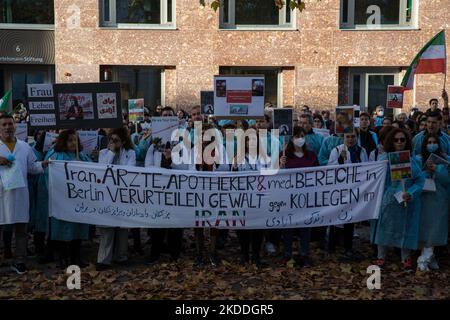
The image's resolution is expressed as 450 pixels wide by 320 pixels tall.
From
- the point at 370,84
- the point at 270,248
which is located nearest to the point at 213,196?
the point at 270,248

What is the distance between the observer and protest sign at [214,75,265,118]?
33.7ft

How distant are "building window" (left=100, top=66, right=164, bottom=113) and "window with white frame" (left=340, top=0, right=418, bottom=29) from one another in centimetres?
646

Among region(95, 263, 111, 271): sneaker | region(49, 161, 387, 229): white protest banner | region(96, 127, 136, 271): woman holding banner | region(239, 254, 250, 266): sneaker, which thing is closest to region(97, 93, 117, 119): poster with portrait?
region(96, 127, 136, 271): woman holding banner

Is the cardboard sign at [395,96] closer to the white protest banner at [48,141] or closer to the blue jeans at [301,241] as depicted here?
the blue jeans at [301,241]

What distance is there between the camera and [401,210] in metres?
9.44

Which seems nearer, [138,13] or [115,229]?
[115,229]

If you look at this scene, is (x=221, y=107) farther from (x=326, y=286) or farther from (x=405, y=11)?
(x=405, y=11)

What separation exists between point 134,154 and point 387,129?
3.66 metres

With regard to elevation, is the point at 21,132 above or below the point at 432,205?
above

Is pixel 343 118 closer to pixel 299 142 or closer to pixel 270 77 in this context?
pixel 299 142

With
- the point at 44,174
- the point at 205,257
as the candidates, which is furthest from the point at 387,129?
the point at 44,174

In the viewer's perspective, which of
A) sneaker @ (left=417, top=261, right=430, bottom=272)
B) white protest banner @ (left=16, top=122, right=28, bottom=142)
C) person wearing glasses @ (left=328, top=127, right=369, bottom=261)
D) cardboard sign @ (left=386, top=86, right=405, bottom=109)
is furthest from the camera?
cardboard sign @ (left=386, top=86, right=405, bottom=109)

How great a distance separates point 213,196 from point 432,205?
121 inches

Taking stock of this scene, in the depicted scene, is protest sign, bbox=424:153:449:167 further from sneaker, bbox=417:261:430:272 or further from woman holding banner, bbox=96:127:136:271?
woman holding banner, bbox=96:127:136:271
